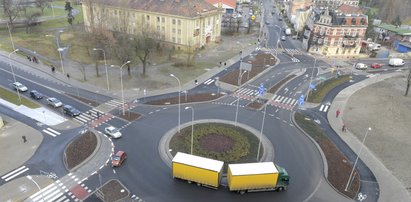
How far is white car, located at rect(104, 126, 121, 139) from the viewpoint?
1972 inches

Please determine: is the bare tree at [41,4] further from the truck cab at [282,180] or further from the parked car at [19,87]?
the truck cab at [282,180]

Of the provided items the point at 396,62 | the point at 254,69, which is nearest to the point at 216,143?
the point at 254,69

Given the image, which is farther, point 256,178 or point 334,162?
point 334,162

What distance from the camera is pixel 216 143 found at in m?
49.6

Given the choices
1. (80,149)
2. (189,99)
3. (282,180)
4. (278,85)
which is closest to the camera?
(282,180)

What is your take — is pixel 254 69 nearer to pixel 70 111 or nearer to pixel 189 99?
pixel 189 99

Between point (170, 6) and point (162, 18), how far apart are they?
468cm

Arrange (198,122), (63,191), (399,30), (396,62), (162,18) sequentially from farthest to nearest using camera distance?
1. (399,30)
2. (162,18)
3. (396,62)
4. (198,122)
5. (63,191)

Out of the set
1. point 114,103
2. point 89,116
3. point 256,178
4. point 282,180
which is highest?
point 256,178

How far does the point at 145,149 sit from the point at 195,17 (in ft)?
192

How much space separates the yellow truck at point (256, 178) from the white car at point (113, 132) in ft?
70.3

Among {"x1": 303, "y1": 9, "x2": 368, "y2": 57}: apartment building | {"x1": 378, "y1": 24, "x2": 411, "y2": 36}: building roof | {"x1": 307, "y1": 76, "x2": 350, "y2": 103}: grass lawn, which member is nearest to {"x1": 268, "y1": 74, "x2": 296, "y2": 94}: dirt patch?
{"x1": 307, "y1": 76, "x2": 350, "y2": 103}: grass lawn

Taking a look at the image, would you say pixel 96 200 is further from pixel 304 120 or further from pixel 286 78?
pixel 286 78

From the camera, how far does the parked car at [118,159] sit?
42938 millimetres
